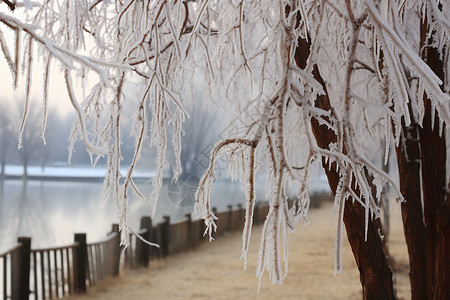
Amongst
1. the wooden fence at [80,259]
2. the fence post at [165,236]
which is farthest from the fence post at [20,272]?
the fence post at [165,236]

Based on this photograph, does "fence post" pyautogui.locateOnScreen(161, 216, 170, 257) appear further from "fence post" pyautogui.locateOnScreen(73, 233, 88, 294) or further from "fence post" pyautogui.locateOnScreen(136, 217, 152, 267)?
"fence post" pyautogui.locateOnScreen(73, 233, 88, 294)

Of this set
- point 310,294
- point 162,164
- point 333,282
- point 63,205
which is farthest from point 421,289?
point 63,205

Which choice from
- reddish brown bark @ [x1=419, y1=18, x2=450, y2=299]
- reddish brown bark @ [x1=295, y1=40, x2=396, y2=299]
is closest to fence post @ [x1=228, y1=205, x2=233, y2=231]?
reddish brown bark @ [x1=419, y1=18, x2=450, y2=299]

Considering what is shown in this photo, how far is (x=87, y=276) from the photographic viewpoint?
4.91m

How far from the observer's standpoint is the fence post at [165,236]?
669cm

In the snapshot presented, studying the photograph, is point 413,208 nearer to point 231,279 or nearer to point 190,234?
point 231,279

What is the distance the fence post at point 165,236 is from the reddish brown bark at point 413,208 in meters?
4.74

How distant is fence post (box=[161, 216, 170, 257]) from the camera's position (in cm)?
669

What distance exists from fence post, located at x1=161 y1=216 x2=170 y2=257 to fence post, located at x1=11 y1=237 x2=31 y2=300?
2.85 meters

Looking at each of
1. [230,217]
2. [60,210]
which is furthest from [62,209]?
[230,217]

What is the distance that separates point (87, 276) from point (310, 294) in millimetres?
2205

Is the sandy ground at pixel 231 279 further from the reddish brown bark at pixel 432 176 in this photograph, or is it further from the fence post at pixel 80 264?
the reddish brown bark at pixel 432 176

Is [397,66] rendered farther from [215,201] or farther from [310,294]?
[215,201]

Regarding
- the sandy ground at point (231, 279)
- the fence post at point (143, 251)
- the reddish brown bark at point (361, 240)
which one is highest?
the reddish brown bark at point (361, 240)
